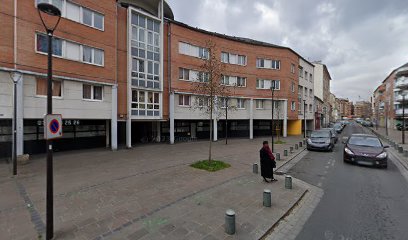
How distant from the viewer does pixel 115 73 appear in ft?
52.2

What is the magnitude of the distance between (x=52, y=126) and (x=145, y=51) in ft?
50.6

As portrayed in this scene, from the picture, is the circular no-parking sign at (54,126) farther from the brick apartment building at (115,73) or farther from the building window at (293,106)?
the building window at (293,106)

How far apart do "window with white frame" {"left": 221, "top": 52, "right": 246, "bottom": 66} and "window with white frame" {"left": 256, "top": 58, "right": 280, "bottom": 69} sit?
234 cm

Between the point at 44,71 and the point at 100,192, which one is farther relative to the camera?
the point at 44,71

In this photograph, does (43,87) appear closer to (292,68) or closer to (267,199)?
(267,199)

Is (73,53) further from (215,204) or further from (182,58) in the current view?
(215,204)

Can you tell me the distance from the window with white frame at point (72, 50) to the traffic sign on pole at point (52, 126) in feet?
37.6

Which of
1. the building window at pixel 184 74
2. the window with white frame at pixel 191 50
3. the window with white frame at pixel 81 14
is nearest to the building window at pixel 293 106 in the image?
the window with white frame at pixel 191 50

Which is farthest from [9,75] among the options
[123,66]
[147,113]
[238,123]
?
[238,123]

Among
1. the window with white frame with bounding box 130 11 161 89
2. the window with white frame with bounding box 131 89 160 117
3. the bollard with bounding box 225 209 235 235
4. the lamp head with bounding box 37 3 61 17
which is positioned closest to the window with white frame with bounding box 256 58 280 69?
the window with white frame with bounding box 130 11 161 89

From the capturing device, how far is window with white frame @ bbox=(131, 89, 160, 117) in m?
17.5

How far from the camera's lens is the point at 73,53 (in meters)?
13.7

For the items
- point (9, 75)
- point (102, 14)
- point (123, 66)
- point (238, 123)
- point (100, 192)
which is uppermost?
point (102, 14)

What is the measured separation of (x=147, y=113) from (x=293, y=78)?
867 inches
